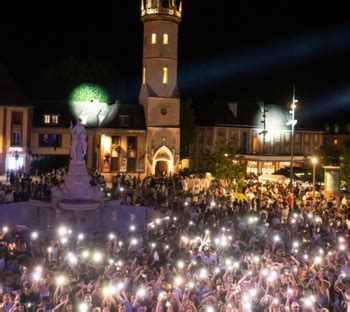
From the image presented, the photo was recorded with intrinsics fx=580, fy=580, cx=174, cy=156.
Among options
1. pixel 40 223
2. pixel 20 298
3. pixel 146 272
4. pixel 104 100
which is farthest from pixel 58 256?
pixel 104 100

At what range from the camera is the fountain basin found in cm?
2919

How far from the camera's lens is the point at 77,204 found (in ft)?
96.1

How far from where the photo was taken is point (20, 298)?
527 inches

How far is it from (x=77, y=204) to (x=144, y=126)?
29343mm

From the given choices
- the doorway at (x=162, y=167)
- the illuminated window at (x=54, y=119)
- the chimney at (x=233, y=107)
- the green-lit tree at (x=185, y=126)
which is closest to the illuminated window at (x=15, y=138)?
the illuminated window at (x=54, y=119)

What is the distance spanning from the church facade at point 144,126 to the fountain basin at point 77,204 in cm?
2549

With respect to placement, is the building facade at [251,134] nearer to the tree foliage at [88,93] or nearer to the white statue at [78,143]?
the tree foliage at [88,93]

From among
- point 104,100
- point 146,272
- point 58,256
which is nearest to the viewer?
point 146,272

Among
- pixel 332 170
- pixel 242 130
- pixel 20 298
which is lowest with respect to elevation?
pixel 20 298

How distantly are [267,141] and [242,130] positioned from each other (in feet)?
12.0

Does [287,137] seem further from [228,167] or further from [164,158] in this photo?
[228,167]

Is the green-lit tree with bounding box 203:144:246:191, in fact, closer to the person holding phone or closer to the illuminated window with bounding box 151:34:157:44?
the illuminated window with bounding box 151:34:157:44

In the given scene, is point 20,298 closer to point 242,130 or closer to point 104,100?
point 104,100

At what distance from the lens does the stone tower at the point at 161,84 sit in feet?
184
